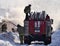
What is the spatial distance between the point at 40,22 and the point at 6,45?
3947mm

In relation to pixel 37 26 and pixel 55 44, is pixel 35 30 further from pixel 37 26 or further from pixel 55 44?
pixel 55 44

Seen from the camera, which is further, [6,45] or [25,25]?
[25,25]

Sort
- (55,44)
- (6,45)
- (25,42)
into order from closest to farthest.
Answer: (6,45)
(55,44)
(25,42)

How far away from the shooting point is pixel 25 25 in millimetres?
19969

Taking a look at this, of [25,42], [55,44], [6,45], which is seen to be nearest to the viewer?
[6,45]

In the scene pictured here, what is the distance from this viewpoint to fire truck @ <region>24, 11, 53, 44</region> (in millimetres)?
20062

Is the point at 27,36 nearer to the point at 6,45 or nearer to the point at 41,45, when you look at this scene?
the point at 41,45

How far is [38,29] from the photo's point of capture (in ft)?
66.4

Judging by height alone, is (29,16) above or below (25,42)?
above

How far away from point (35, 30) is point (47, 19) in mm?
1153

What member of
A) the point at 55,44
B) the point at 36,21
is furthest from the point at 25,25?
the point at 55,44

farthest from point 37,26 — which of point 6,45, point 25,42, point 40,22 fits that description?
point 6,45

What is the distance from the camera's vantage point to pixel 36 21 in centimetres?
2012

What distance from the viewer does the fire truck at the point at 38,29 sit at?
20.1 m
